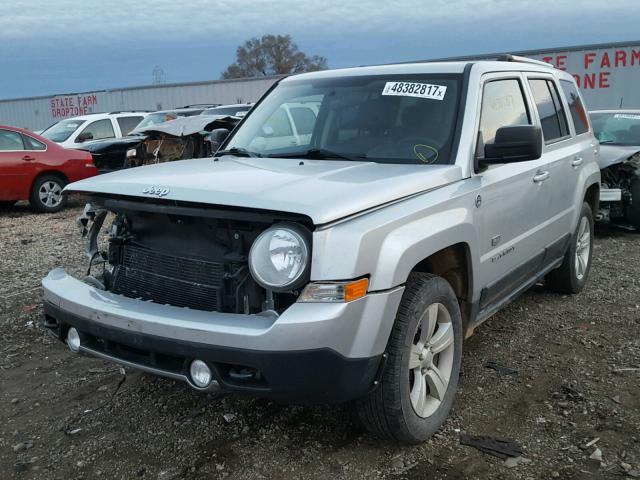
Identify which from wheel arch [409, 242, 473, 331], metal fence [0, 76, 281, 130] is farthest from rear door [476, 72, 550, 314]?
metal fence [0, 76, 281, 130]

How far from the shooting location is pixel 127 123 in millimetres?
14031

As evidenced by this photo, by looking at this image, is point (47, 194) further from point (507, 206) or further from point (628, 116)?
point (628, 116)

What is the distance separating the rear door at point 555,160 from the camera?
448 centimetres

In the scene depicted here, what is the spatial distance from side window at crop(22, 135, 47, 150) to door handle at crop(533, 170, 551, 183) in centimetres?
910

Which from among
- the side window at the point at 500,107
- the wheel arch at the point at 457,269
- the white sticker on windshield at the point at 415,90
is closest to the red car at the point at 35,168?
the white sticker on windshield at the point at 415,90

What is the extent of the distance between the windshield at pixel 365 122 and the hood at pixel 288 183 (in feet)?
0.65

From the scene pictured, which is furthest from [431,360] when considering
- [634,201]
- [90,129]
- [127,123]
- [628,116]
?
[127,123]

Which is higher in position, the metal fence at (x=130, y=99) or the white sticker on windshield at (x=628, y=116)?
the metal fence at (x=130, y=99)

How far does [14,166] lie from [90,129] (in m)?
3.25

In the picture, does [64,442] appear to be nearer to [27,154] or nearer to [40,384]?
[40,384]

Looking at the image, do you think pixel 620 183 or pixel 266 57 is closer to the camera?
pixel 620 183

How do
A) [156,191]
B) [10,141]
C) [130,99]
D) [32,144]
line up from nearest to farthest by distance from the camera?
1. [156,191]
2. [10,141]
3. [32,144]
4. [130,99]

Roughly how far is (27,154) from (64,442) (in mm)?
8501

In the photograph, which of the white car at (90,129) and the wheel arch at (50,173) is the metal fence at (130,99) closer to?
the white car at (90,129)
